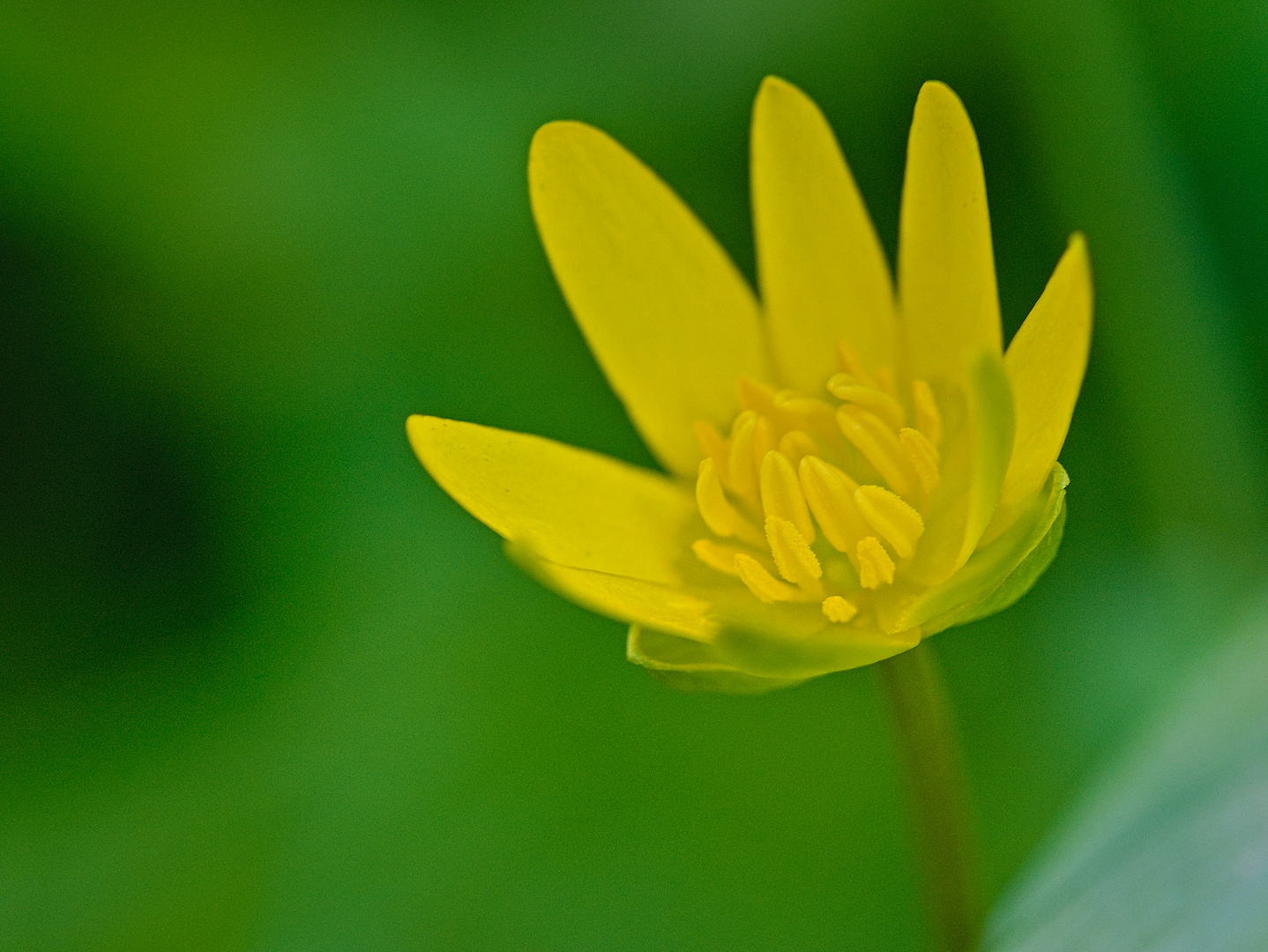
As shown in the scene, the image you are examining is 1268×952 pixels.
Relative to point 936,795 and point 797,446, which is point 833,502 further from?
point 936,795

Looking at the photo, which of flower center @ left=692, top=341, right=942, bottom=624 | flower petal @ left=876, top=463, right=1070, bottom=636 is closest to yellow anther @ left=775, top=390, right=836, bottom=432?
flower center @ left=692, top=341, right=942, bottom=624

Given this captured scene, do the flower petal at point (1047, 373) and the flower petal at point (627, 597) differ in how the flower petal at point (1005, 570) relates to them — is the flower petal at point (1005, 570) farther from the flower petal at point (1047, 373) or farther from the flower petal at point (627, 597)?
the flower petal at point (627, 597)

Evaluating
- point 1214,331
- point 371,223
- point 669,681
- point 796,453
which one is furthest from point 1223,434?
point 371,223

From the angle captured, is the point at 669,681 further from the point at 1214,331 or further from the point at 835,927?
the point at 1214,331

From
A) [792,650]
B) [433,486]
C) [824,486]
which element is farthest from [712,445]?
[433,486]

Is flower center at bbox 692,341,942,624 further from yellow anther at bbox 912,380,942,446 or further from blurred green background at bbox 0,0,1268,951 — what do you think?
blurred green background at bbox 0,0,1268,951

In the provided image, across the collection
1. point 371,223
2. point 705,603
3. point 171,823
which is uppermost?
point 371,223

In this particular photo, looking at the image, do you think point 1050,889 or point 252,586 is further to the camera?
point 252,586
